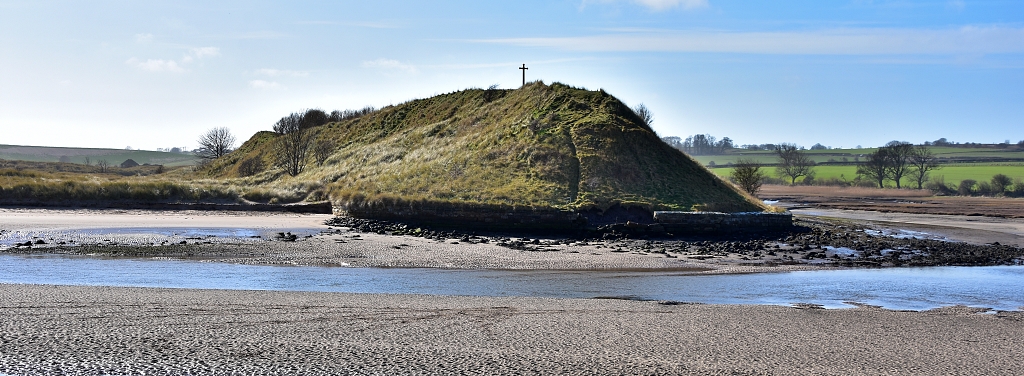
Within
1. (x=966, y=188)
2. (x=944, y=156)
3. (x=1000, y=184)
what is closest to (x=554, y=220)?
(x=966, y=188)

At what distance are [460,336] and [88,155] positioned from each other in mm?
149860

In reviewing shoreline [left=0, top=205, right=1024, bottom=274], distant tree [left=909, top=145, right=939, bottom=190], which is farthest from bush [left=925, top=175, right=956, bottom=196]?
shoreline [left=0, top=205, right=1024, bottom=274]

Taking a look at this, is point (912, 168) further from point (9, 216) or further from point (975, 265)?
point (9, 216)

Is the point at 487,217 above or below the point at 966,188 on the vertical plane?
below

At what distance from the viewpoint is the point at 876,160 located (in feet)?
303

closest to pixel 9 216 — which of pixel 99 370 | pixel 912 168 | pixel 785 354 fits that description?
pixel 99 370

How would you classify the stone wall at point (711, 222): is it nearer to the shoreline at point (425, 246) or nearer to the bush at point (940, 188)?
the shoreline at point (425, 246)

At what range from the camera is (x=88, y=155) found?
461 feet

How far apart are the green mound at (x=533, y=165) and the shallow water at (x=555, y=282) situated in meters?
11.7

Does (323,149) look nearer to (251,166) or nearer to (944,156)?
(251,166)

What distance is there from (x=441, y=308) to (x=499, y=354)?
11.7 ft

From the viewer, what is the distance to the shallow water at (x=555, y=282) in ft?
51.3

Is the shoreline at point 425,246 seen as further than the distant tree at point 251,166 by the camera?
No

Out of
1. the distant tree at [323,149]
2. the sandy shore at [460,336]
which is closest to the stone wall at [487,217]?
the sandy shore at [460,336]
